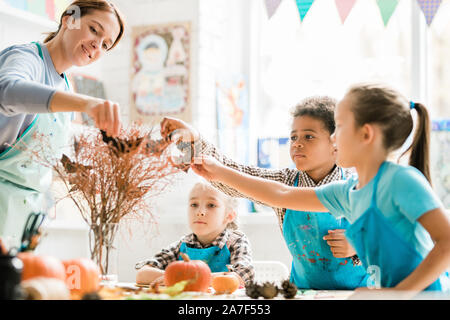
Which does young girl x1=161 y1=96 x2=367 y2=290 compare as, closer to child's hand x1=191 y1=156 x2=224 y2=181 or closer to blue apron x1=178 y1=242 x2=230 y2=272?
child's hand x1=191 y1=156 x2=224 y2=181

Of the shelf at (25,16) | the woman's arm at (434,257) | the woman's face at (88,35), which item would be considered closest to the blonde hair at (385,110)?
the woman's arm at (434,257)

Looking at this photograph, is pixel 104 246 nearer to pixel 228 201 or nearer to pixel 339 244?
pixel 339 244

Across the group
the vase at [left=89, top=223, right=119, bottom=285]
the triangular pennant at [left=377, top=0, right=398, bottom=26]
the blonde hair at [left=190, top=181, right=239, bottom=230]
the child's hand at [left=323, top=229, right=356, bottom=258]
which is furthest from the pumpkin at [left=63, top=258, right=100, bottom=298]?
the triangular pennant at [left=377, top=0, right=398, bottom=26]

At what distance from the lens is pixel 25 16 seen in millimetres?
2570

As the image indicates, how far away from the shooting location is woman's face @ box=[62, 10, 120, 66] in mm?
1346

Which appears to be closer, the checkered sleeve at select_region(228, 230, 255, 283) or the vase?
the vase

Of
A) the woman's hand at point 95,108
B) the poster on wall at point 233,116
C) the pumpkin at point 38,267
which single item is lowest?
the pumpkin at point 38,267

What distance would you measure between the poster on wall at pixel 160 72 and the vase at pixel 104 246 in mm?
1888

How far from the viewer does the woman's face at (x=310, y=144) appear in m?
1.48

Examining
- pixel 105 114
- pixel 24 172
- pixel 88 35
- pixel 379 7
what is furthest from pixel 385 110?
pixel 379 7

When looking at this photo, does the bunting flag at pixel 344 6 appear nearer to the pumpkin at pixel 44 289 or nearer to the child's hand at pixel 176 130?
the child's hand at pixel 176 130

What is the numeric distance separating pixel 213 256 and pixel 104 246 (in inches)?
31.7

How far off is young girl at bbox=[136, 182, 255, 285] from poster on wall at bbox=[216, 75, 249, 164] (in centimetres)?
95

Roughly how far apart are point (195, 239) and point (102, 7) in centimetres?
88
